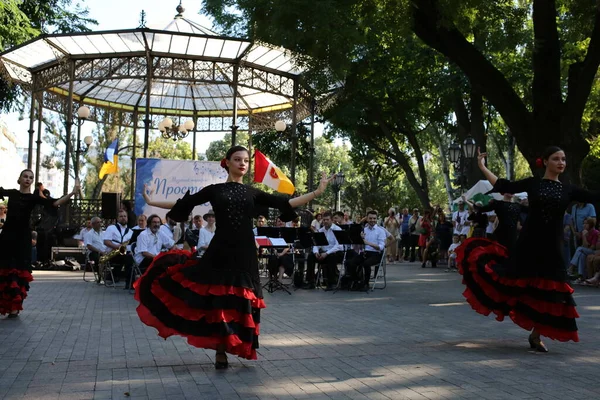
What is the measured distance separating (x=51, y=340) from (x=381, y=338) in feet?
12.6

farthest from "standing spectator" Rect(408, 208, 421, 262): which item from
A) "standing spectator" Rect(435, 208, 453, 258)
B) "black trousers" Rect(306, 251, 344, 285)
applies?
"black trousers" Rect(306, 251, 344, 285)

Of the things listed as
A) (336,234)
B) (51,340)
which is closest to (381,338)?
(51,340)

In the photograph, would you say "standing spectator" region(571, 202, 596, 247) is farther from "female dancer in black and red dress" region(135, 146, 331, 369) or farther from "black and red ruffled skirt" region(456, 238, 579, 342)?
"female dancer in black and red dress" region(135, 146, 331, 369)

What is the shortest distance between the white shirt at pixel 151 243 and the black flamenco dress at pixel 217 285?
806cm

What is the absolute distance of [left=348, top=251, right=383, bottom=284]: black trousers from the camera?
1514 cm

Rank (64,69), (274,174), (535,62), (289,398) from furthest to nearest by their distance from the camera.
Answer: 1. (64,69)
2. (274,174)
3. (535,62)
4. (289,398)

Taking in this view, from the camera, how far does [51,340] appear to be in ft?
26.8

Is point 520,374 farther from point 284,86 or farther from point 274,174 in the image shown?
point 284,86

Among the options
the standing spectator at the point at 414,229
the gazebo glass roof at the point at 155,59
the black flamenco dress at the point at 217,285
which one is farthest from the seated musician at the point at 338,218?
the black flamenco dress at the point at 217,285

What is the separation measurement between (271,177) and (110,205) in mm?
4848

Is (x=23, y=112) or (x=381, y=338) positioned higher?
(x=23, y=112)

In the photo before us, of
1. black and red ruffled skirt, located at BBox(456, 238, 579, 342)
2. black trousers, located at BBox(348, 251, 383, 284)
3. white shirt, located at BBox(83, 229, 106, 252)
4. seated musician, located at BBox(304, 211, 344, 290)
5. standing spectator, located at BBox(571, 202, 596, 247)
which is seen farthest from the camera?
standing spectator, located at BBox(571, 202, 596, 247)

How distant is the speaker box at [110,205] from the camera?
65.0 feet

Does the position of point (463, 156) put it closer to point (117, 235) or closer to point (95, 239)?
point (95, 239)
